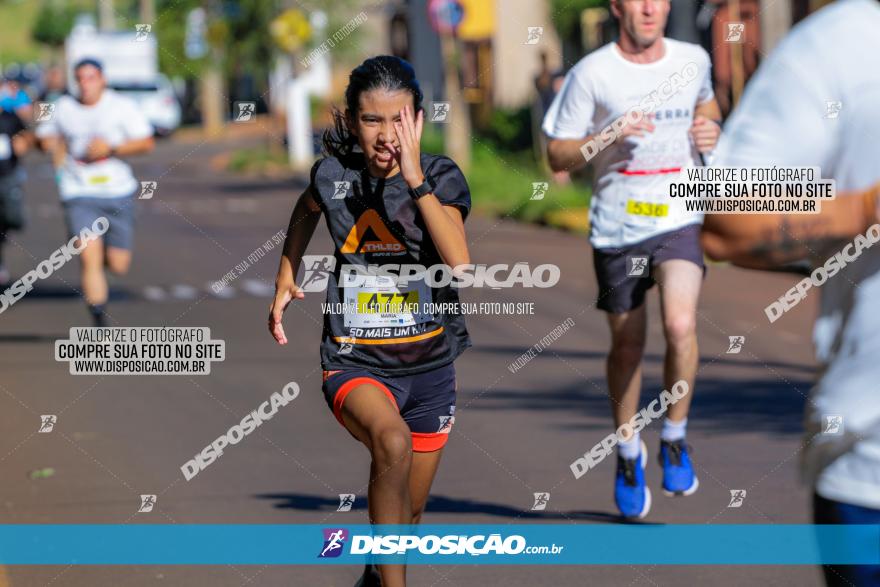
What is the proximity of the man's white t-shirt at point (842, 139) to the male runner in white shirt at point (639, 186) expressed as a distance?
333 cm

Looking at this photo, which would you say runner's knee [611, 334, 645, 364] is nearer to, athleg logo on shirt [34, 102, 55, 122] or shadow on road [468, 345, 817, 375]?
shadow on road [468, 345, 817, 375]

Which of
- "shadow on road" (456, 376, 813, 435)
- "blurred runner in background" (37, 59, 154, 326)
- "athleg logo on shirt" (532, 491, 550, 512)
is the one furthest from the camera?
"blurred runner in background" (37, 59, 154, 326)

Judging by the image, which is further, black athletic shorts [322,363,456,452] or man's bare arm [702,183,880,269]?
black athletic shorts [322,363,456,452]

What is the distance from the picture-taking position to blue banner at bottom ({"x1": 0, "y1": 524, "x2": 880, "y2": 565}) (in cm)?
579

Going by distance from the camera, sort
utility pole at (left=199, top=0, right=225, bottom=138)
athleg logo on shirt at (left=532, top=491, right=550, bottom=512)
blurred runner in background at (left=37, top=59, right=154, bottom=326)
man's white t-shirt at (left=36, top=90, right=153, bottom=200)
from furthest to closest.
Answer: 1. utility pole at (left=199, top=0, right=225, bottom=138)
2. man's white t-shirt at (left=36, top=90, right=153, bottom=200)
3. blurred runner in background at (left=37, top=59, right=154, bottom=326)
4. athleg logo on shirt at (left=532, top=491, right=550, bottom=512)

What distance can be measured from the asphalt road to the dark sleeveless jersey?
1143mm

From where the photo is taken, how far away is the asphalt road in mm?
6297

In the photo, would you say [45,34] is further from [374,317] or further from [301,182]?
[374,317]

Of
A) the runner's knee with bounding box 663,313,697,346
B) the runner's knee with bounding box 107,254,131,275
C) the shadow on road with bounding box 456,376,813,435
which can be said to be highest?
the runner's knee with bounding box 663,313,697,346

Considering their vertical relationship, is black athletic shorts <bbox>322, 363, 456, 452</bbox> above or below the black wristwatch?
below

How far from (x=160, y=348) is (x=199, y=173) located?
26.2m

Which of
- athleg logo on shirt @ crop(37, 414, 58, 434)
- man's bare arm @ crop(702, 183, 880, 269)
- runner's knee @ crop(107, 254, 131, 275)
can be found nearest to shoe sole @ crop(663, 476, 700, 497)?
athleg logo on shirt @ crop(37, 414, 58, 434)

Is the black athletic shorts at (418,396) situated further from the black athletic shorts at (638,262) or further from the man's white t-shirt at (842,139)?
the man's white t-shirt at (842,139)

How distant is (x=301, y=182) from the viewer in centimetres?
3172
